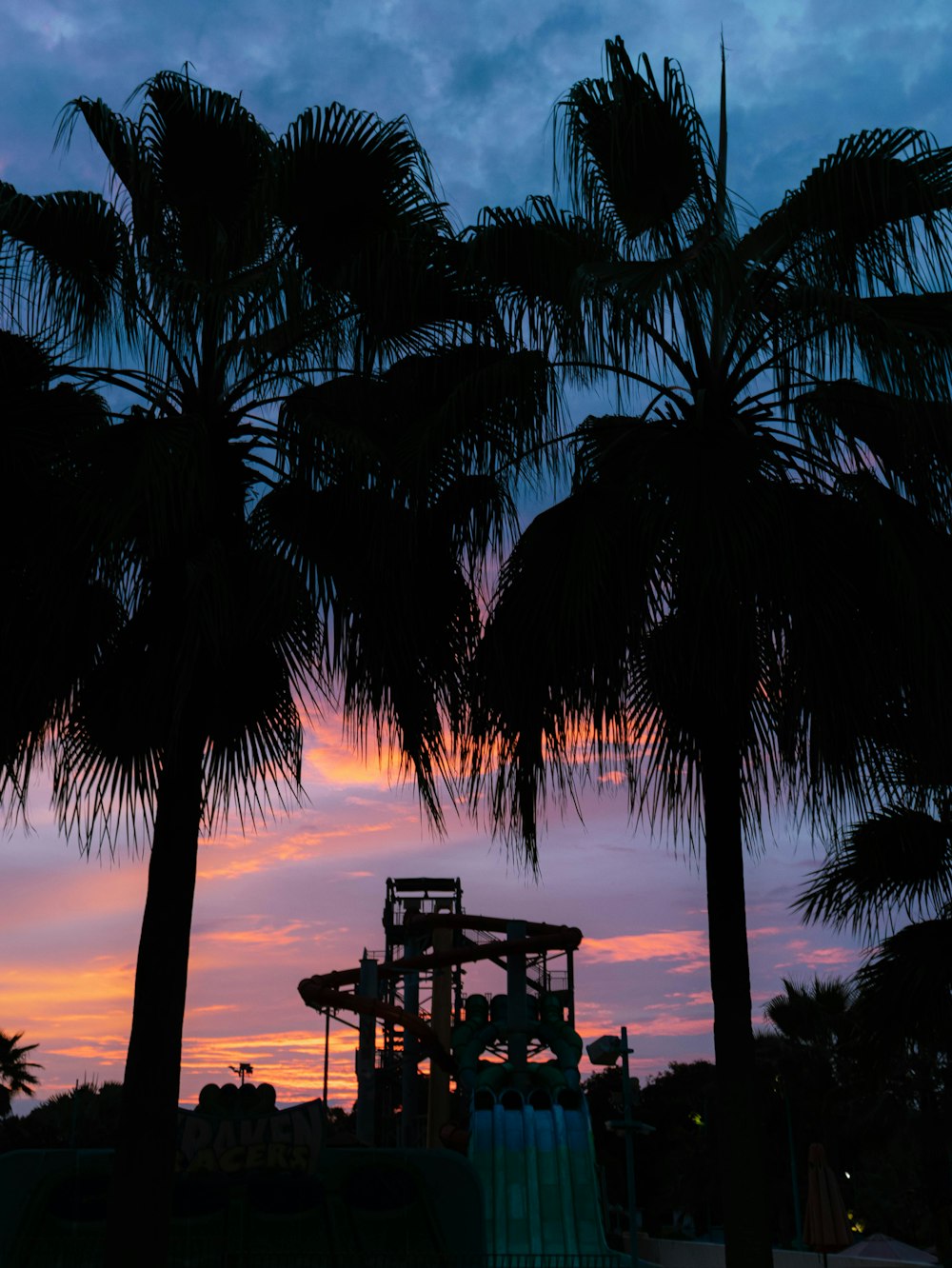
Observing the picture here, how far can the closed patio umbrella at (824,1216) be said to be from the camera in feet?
78.3

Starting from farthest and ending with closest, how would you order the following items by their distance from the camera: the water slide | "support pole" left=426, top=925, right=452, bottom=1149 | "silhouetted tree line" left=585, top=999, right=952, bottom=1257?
1. "support pole" left=426, top=925, right=452, bottom=1149
2. "silhouetted tree line" left=585, top=999, right=952, bottom=1257
3. the water slide

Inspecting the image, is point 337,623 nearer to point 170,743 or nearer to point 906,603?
point 170,743

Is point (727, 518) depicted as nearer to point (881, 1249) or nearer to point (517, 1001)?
point (517, 1001)

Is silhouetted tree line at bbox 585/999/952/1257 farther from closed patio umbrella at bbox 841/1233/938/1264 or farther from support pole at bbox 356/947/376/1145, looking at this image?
support pole at bbox 356/947/376/1145

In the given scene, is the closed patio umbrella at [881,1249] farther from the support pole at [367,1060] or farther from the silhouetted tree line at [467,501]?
the silhouetted tree line at [467,501]

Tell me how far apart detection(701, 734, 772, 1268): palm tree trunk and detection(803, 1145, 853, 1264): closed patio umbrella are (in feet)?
52.8

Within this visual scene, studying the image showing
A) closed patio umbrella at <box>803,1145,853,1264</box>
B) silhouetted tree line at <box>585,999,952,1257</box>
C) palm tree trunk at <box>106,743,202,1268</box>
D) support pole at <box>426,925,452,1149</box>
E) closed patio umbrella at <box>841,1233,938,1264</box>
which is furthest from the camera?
support pole at <box>426,925,452,1149</box>

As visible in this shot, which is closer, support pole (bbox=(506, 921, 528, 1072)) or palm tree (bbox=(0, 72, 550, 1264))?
palm tree (bbox=(0, 72, 550, 1264))

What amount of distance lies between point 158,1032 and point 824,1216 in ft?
61.8

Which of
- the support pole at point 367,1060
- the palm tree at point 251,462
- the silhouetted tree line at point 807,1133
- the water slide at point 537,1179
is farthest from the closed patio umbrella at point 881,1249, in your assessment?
the palm tree at point 251,462

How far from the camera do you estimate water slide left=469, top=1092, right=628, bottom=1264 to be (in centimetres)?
2406

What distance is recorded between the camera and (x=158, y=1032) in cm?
968

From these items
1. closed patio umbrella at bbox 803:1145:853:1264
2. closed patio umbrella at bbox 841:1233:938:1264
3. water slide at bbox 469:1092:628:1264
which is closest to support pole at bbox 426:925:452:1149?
water slide at bbox 469:1092:628:1264

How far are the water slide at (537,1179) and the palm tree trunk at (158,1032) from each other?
15.5m
